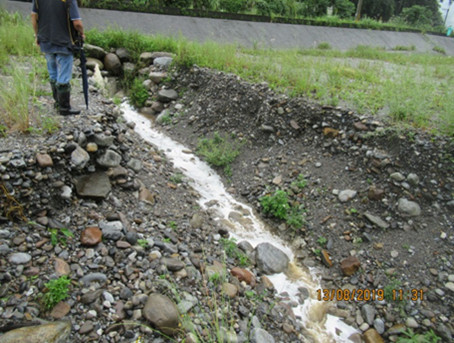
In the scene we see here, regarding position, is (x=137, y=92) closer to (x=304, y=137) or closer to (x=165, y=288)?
(x=304, y=137)

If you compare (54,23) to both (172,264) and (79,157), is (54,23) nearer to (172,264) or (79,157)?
(79,157)

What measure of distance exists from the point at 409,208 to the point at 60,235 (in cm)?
441

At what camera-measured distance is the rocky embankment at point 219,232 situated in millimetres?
2730

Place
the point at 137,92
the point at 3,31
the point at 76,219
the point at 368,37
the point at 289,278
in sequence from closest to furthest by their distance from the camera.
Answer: the point at 76,219 → the point at 289,278 → the point at 3,31 → the point at 137,92 → the point at 368,37

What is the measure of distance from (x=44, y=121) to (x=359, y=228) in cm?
450

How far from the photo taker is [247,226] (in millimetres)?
4738

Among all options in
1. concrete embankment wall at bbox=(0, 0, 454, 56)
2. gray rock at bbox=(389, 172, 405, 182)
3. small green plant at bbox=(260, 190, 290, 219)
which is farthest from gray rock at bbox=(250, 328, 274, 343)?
concrete embankment wall at bbox=(0, 0, 454, 56)

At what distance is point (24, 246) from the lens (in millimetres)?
2844

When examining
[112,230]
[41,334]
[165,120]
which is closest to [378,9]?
[165,120]

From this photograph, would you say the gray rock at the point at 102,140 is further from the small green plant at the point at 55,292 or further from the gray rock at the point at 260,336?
the gray rock at the point at 260,336

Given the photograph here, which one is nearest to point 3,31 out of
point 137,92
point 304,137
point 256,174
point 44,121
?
point 137,92

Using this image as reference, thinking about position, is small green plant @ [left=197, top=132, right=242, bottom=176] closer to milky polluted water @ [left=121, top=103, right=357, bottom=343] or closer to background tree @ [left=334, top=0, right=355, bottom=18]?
milky polluted water @ [left=121, top=103, right=357, bottom=343]

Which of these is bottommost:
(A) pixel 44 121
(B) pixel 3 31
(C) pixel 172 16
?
(A) pixel 44 121
